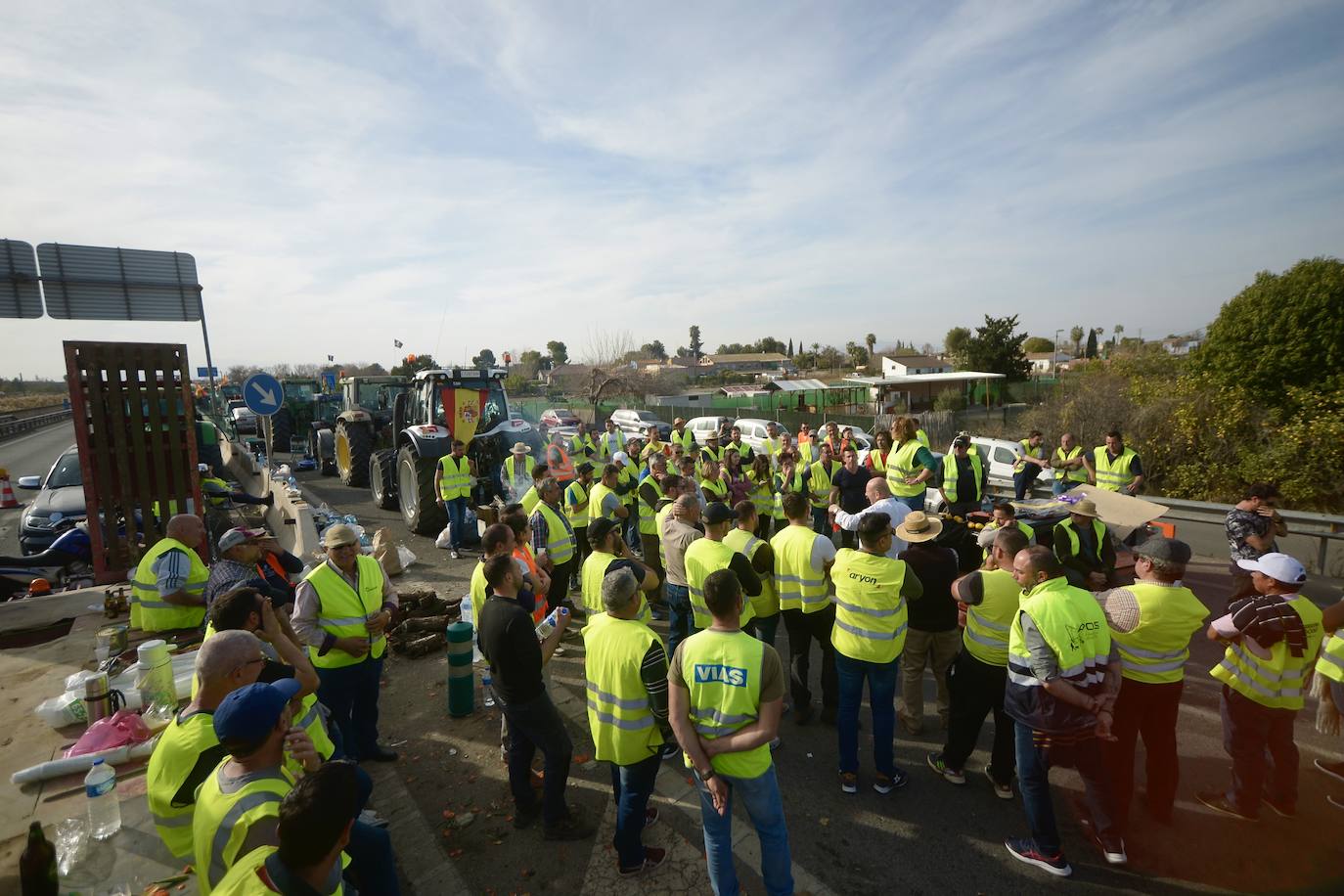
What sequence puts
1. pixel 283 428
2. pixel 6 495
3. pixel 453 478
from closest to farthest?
1. pixel 453 478
2. pixel 6 495
3. pixel 283 428

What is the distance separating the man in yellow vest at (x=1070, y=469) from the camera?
8.12 metres

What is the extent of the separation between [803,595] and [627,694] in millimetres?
1767

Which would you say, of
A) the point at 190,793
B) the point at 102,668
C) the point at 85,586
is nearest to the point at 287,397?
the point at 85,586

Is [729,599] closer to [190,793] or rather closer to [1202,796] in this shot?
[190,793]

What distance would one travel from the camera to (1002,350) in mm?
33094

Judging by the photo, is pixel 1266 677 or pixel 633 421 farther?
pixel 633 421

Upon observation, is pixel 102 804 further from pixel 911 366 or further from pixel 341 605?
pixel 911 366

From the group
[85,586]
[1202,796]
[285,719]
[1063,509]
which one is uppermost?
[285,719]

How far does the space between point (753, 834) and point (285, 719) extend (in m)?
2.55

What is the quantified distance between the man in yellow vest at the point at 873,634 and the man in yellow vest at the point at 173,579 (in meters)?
4.50

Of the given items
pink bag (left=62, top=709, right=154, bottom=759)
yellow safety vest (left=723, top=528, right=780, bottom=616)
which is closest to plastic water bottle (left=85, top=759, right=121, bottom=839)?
pink bag (left=62, top=709, right=154, bottom=759)

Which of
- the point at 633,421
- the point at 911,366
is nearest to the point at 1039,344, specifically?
the point at 911,366

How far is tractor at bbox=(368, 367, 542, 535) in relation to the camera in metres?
9.09

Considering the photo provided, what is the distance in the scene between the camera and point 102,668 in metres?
4.05
